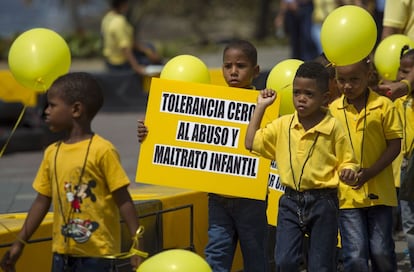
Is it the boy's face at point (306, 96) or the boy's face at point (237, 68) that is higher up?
the boy's face at point (237, 68)

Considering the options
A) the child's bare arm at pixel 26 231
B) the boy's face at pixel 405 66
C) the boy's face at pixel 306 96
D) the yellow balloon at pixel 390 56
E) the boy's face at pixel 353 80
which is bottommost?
the child's bare arm at pixel 26 231

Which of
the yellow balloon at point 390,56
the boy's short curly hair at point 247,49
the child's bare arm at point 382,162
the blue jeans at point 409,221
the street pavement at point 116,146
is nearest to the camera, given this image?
the child's bare arm at point 382,162

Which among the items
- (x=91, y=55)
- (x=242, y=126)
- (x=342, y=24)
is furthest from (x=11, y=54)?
(x=91, y=55)

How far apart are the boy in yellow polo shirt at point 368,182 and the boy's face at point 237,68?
22.9 inches

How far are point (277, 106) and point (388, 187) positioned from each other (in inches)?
32.5

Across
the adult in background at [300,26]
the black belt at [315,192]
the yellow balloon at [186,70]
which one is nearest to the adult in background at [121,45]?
the adult in background at [300,26]

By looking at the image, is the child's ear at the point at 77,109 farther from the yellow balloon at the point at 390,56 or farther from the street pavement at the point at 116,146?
the yellow balloon at the point at 390,56

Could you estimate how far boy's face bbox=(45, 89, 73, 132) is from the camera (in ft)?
19.1

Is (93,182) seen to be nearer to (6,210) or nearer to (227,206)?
(227,206)

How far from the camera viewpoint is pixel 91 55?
28344 mm

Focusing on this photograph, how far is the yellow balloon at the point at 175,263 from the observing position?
541 cm

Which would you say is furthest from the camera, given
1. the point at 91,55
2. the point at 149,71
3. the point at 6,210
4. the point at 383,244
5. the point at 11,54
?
the point at 91,55

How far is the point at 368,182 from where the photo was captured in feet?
22.8

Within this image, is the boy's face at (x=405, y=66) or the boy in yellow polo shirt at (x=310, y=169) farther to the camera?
the boy's face at (x=405, y=66)
